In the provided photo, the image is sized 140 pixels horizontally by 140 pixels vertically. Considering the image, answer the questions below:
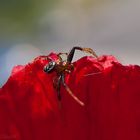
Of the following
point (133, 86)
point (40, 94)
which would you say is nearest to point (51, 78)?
point (40, 94)

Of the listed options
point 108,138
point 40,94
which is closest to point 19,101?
point 40,94

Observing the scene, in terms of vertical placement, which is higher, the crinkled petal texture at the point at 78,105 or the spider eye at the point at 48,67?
the spider eye at the point at 48,67

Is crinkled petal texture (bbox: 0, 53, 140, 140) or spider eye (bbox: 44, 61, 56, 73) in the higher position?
spider eye (bbox: 44, 61, 56, 73)

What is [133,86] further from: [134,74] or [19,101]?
[19,101]

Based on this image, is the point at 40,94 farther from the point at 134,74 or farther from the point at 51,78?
the point at 134,74

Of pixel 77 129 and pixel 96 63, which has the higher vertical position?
pixel 96 63

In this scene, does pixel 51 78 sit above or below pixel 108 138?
above
